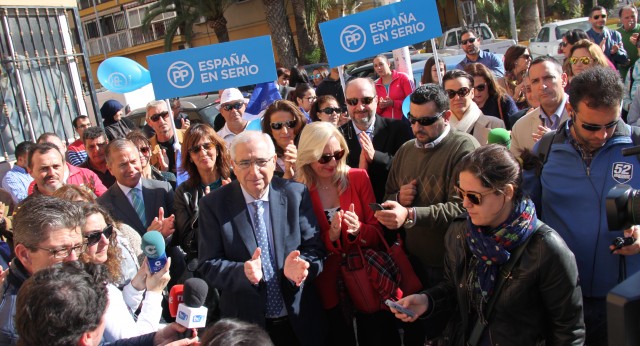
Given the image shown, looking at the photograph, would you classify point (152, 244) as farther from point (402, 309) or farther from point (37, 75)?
point (37, 75)

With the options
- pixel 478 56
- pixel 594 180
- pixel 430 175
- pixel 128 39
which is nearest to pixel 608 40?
pixel 478 56

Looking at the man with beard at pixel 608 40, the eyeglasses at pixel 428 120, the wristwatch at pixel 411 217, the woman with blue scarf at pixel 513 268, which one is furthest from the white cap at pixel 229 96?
the man with beard at pixel 608 40

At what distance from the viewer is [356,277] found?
3473 millimetres

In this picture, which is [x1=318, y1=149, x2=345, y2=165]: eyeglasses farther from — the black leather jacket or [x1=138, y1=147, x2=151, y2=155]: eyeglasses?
[x1=138, y1=147, x2=151, y2=155]: eyeglasses

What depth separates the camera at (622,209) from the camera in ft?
5.24

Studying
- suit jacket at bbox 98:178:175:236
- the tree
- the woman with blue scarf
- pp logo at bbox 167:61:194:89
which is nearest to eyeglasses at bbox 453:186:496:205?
the woman with blue scarf

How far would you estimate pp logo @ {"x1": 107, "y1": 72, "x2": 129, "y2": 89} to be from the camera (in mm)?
9266

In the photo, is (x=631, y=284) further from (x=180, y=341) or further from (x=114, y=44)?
(x=114, y=44)

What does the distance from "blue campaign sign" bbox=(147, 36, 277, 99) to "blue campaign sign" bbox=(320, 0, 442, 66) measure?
2.28 feet

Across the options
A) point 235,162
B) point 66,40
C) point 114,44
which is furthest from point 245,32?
point 235,162

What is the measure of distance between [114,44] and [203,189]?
4105cm

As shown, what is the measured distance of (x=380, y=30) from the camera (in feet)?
19.2

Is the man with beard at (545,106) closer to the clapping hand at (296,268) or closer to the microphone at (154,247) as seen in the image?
the clapping hand at (296,268)

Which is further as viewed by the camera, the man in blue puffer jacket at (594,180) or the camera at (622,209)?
the man in blue puffer jacket at (594,180)
